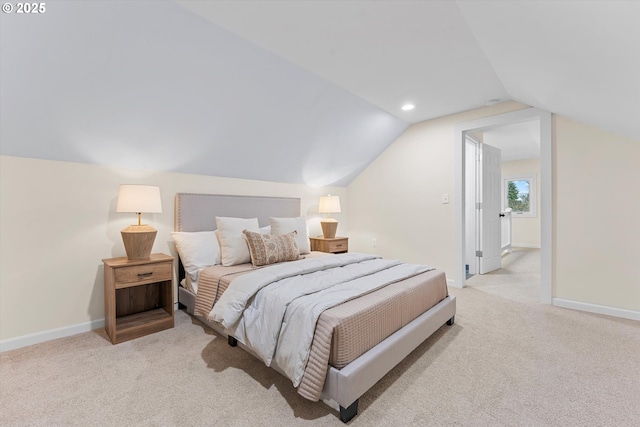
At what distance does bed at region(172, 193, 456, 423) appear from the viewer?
58.3 inches

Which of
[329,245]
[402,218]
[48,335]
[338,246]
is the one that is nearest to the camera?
[48,335]

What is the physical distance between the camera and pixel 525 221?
25.5 ft

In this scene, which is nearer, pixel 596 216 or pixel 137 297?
pixel 137 297

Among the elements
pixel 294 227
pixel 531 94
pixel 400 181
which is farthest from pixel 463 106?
pixel 294 227

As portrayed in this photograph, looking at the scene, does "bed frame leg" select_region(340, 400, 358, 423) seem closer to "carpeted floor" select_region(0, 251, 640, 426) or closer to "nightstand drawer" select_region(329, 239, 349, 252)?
"carpeted floor" select_region(0, 251, 640, 426)

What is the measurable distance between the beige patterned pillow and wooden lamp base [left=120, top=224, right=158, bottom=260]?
2.66 feet

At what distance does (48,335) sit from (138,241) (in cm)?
99

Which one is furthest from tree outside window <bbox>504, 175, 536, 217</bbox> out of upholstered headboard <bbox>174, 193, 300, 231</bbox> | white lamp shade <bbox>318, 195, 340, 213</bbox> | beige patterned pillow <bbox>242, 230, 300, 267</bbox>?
beige patterned pillow <bbox>242, 230, 300, 267</bbox>

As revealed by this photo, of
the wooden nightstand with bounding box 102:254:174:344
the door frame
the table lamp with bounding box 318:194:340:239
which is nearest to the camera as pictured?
the wooden nightstand with bounding box 102:254:174:344

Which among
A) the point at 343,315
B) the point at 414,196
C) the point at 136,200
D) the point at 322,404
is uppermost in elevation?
the point at 414,196

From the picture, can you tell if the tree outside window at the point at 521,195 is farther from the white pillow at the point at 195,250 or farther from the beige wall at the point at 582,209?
the white pillow at the point at 195,250

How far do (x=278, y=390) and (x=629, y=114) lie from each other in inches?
121

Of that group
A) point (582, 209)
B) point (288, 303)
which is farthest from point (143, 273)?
point (582, 209)

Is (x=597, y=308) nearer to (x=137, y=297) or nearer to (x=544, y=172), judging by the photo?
(x=544, y=172)
